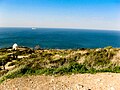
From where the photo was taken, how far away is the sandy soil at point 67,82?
50.5 ft

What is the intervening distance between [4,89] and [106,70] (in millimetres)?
9523

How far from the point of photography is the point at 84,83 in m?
16.1

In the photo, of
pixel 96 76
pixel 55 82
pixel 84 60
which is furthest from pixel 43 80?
pixel 84 60

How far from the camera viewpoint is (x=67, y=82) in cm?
1644

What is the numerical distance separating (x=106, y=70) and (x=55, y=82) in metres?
5.85

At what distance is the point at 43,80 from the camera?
17.0 meters

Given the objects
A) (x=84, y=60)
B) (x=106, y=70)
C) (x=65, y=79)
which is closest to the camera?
(x=65, y=79)

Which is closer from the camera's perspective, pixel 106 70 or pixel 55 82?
pixel 55 82

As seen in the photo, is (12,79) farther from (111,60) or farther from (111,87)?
(111,60)

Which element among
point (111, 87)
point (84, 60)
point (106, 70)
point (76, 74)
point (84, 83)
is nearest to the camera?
point (111, 87)

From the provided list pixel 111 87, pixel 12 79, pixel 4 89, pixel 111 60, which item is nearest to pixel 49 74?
pixel 12 79

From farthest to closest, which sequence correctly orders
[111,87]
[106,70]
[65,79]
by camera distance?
[106,70], [65,79], [111,87]

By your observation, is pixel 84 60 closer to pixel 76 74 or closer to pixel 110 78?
pixel 76 74

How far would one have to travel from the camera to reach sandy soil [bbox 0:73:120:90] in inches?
606
